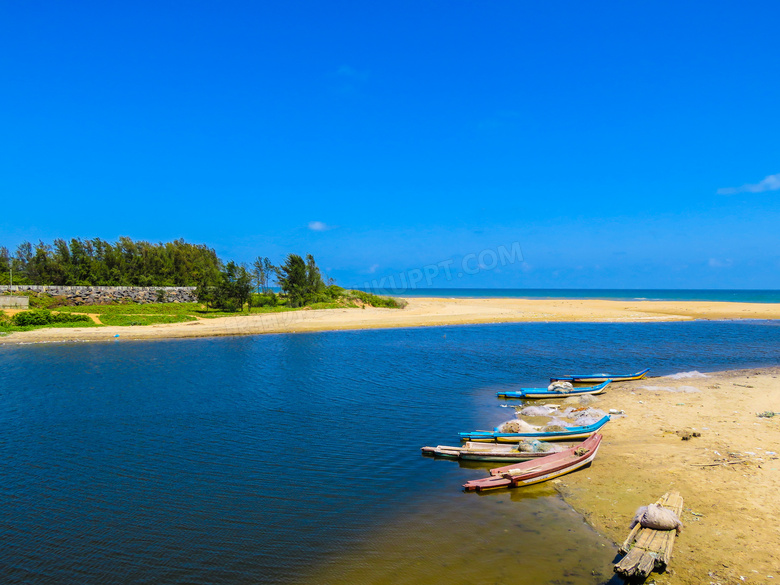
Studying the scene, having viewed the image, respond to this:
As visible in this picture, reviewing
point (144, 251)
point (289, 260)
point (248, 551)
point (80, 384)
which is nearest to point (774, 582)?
point (248, 551)

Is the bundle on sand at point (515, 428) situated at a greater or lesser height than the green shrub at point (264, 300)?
lesser

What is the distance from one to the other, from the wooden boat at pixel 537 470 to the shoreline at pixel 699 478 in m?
0.27

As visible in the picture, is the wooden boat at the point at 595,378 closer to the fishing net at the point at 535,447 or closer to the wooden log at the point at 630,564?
the fishing net at the point at 535,447

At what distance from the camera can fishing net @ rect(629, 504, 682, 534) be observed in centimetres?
788

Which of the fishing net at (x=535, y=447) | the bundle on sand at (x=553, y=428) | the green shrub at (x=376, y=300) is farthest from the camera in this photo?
the green shrub at (x=376, y=300)

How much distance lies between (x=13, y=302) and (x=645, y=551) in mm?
56139

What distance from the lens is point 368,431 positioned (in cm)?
1477

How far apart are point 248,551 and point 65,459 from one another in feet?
25.2

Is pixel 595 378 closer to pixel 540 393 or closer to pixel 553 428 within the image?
pixel 540 393

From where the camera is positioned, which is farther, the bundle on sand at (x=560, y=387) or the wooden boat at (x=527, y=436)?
the bundle on sand at (x=560, y=387)

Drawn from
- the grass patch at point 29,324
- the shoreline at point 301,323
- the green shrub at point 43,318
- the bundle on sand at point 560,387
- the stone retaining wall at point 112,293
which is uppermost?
the stone retaining wall at point 112,293

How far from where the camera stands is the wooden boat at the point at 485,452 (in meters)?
11.9

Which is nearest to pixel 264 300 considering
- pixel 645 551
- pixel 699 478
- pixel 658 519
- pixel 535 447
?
pixel 535 447

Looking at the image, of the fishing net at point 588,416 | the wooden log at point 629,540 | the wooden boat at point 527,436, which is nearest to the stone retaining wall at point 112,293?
the wooden boat at point 527,436
